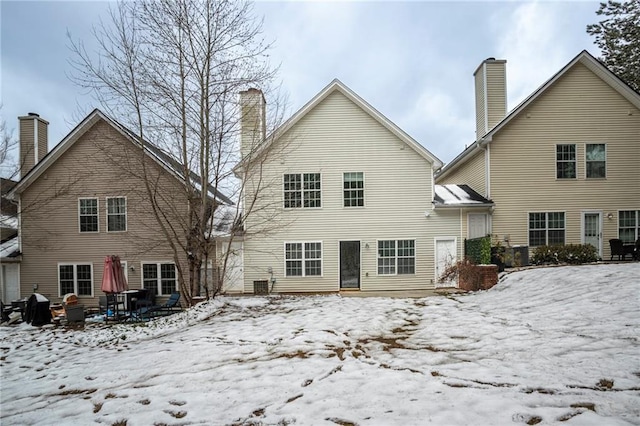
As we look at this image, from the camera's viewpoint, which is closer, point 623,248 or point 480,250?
point 480,250

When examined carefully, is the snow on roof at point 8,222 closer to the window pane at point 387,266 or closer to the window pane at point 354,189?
the window pane at point 354,189

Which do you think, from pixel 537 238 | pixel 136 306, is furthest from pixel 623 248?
pixel 136 306

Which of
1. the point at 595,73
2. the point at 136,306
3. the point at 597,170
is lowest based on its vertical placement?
the point at 136,306

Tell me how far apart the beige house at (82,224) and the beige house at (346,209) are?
460 cm

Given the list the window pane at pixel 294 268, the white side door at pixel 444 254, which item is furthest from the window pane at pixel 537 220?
the window pane at pixel 294 268

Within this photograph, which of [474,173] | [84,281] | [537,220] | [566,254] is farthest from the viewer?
[474,173]

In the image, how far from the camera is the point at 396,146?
51.8 feet

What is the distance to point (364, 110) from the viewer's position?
1569 cm

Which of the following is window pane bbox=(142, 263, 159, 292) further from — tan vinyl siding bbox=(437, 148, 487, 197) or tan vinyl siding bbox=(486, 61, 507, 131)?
tan vinyl siding bbox=(486, 61, 507, 131)

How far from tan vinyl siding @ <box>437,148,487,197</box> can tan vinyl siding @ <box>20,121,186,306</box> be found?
14.2 metres

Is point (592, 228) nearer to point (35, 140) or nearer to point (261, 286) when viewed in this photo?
point (261, 286)

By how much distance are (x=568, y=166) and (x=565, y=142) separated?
3.41ft

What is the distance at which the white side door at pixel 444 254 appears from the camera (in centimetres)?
1555

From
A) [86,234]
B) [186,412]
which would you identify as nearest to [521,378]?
[186,412]
